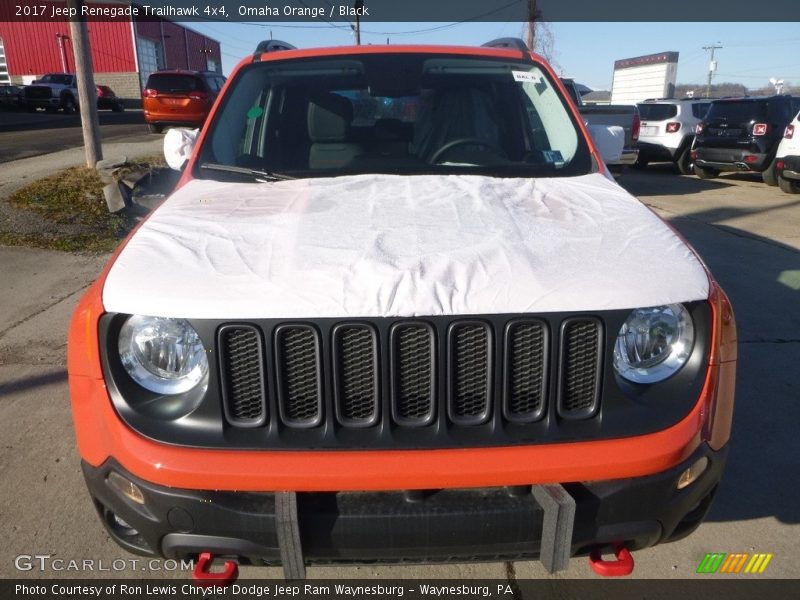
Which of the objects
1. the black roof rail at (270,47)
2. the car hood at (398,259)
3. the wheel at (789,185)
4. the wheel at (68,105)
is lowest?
the wheel at (68,105)

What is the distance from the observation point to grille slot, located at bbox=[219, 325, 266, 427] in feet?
5.80

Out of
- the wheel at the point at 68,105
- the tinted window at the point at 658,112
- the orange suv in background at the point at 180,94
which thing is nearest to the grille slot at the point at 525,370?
the tinted window at the point at 658,112

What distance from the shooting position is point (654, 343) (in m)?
1.90

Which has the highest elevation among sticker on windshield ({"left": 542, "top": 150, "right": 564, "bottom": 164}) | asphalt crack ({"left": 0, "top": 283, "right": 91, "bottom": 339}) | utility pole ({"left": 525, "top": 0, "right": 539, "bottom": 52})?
utility pole ({"left": 525, "top": 0, "right": 539, "bottom": 52})

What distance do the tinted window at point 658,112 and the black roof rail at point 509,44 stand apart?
12.1 m

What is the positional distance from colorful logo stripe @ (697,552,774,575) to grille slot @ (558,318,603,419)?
1.15 meters

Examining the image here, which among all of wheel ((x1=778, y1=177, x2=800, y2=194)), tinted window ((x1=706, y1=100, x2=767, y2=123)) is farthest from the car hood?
tinted window ((x1=706, y1=100, x2=767, y2=123))

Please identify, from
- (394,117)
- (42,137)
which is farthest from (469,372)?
(42,137)

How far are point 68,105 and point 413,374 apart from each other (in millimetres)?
34813

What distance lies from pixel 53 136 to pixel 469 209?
63.4ft

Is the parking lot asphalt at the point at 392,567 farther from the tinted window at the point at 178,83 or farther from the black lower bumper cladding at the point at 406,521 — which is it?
the tinted window at the point at 178,83

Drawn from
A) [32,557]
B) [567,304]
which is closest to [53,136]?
[32,557]

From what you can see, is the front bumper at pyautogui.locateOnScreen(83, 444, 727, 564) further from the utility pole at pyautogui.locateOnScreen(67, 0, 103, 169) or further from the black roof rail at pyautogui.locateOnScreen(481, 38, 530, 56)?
the utility pole at pyautogui.locateOnScreen(67, 0, 103, 169)

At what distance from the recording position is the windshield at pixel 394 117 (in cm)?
312
